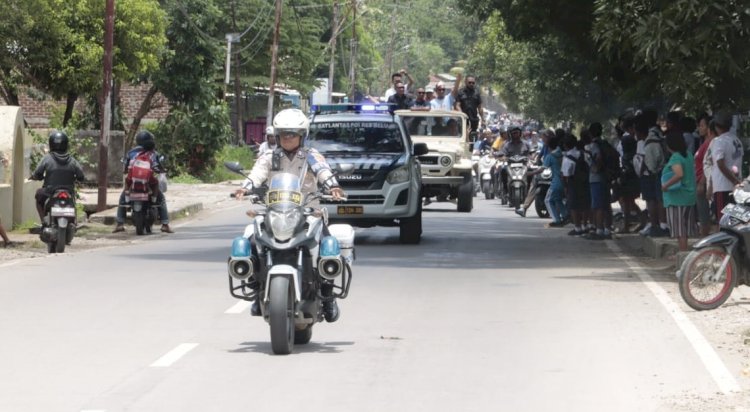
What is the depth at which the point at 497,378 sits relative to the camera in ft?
33.3

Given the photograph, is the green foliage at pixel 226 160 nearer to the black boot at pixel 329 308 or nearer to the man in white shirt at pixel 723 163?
the man in white shirt at pixel 723 163

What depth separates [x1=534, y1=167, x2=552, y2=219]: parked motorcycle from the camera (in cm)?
3030

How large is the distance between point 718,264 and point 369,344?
3.98 m

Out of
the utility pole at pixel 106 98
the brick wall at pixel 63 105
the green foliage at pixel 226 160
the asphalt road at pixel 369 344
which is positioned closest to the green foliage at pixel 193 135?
the green foliage at pixel 226 160

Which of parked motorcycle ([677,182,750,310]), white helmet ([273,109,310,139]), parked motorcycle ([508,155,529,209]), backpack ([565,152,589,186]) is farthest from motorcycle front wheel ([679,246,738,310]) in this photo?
parked motorcycle ([508,155,529,209])

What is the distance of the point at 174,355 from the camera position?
11.1 meters

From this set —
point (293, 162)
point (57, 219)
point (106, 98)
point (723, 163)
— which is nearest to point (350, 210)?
point (57, 219)

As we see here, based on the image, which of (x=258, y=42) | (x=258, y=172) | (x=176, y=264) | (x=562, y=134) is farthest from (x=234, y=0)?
(x=258, y=172)

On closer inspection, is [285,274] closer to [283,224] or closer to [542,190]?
→ [283,224]

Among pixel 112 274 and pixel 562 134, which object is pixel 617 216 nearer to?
A: pixel 562 134

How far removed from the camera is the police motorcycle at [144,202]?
82.5 ft

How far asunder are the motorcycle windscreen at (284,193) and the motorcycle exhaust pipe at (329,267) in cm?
45

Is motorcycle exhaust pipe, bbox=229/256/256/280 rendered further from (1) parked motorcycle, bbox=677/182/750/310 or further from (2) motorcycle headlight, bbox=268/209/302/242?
(1) parked motorcycle, bbox=677/182/750/310

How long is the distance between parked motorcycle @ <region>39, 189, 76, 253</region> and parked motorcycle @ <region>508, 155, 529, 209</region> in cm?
1462
